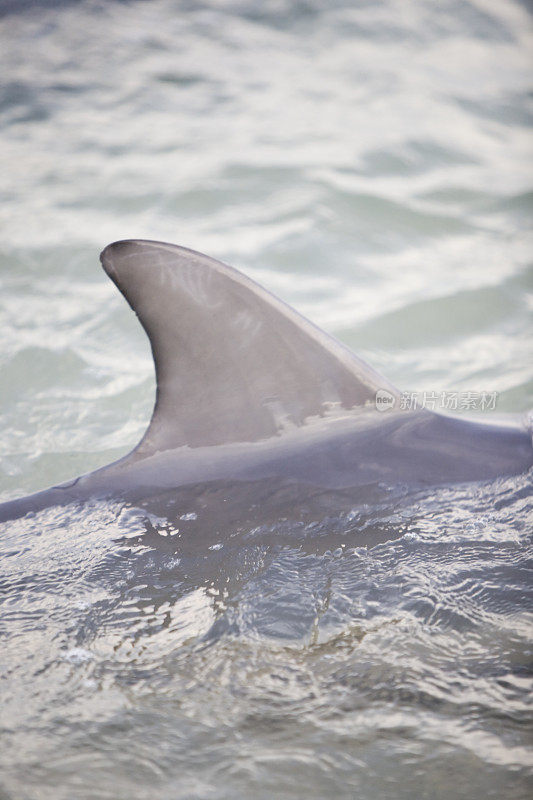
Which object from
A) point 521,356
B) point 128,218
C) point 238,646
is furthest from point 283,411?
point 128,218

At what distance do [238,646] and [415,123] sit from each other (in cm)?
703

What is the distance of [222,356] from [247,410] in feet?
0.70

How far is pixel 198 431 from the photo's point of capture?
2850mm

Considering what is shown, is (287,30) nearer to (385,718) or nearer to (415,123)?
(415,123)

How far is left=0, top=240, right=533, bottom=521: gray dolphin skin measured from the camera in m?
2.75

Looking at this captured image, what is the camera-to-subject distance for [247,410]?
283 cm
